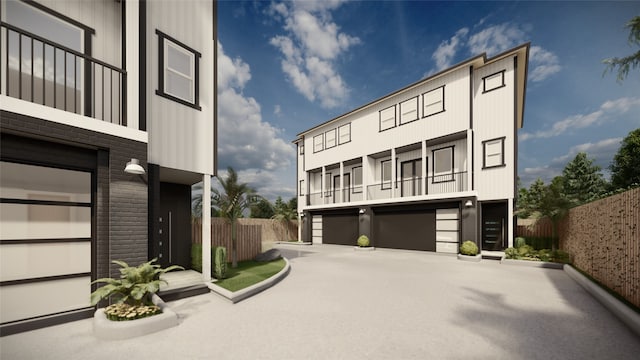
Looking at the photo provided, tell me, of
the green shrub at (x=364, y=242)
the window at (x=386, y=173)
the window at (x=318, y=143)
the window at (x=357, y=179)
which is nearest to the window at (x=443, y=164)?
the window at (x=386, y=173)

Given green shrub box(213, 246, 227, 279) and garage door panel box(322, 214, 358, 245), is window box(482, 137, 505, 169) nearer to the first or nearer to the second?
garage door panel box(322, 214, 358, 245)

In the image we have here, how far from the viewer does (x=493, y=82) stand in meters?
16.0

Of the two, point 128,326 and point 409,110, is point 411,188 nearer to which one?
point 409,110

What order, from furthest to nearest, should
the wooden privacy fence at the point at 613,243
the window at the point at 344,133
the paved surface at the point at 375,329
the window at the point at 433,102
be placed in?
the window at the point at 344,133, the window at the point at 433,102, the wooden privacy fence at the point at 613,243, the paved surface at the point at 375,329

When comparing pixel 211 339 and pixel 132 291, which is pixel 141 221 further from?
pixel 211 339

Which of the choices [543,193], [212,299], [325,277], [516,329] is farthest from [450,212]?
[212,299]

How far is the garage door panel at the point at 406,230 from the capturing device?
694 inches

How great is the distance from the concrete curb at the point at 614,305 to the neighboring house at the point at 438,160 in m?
7.77

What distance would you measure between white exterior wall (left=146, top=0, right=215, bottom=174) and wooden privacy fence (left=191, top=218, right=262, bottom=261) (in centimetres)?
311

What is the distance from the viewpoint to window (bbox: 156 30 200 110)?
7641 mm

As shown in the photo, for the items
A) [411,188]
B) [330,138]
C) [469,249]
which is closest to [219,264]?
[469,249]

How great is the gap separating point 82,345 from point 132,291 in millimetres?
970

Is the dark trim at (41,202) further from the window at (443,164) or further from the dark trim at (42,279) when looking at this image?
the window at (443,164)

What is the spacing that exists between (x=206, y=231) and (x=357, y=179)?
16902mm
